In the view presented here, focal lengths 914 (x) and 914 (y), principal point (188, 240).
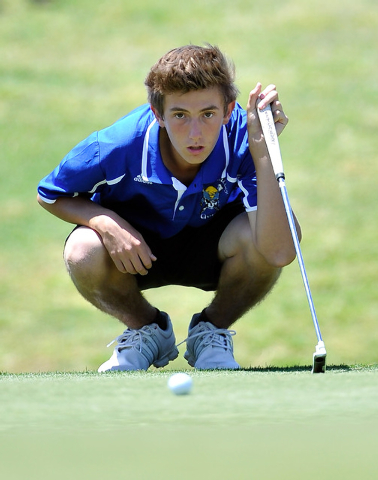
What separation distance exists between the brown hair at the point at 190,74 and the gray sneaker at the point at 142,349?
0.75 m

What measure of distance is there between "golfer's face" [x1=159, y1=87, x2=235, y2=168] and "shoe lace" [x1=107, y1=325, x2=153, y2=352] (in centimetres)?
65


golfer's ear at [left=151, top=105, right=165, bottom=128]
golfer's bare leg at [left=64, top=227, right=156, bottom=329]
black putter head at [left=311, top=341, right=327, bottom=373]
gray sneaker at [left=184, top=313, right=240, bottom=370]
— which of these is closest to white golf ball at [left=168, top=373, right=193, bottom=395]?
black putter head at [left=311, top=341, right=327, bottom=373]

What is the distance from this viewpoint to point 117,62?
9453 millimetres

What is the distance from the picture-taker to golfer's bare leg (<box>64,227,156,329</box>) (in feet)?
9.56

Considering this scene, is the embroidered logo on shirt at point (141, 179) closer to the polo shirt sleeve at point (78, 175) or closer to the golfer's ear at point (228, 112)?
the polo shirt sleeve at point (78, 175)

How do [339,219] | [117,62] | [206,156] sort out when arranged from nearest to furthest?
[206,156], [339,219], [117,62]

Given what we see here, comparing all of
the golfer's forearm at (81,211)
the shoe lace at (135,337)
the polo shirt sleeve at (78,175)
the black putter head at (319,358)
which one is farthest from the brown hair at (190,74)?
the black putter head at (319,358)

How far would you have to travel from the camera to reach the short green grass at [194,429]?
128cm

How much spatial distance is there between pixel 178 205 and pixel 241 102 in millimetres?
5838

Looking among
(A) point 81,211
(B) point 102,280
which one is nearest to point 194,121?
(A) point 81,211

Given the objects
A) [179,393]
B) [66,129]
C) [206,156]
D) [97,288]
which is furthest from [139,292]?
[66,129]

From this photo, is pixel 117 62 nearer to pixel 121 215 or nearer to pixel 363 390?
pixel 121 215

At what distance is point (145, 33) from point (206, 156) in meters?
7.18

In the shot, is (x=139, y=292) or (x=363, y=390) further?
(x=139, y=292)
